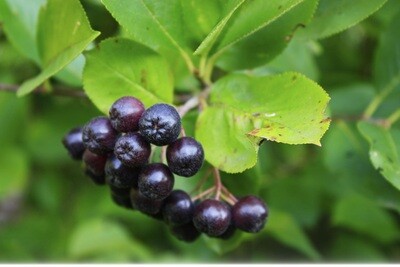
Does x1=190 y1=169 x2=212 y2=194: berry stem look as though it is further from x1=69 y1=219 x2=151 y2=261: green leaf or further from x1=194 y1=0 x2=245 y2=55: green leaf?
x1=69 y1=219 x2=151 y2=261: green leaf

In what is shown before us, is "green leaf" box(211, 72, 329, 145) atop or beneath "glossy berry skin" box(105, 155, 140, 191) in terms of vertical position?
beneath

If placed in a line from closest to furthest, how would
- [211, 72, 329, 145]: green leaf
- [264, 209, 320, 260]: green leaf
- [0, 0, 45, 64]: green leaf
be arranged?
[211, 72, 329, 145]: green leaf
[0, 0, 45, 64]: green leaf
[264, 209, 320, 260]: green leaf

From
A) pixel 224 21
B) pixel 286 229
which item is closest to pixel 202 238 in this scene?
pixel 286 229

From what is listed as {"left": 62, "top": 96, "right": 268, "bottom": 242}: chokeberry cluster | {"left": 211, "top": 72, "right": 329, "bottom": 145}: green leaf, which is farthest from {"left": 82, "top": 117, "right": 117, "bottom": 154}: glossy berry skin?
{"left": 211, "top": 72, "right": 329, "bottom": 145}: green leaf

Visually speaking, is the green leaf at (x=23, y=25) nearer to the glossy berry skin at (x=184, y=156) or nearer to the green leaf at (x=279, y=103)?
the green leaf at (x=279, y=103)

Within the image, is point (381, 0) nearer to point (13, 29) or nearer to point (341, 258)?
point (13, 29)

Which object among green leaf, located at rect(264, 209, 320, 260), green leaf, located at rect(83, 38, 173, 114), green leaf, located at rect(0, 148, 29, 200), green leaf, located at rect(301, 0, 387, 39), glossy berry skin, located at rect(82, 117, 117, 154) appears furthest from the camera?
green leaf, located at rect(0, 148, 29, 200)

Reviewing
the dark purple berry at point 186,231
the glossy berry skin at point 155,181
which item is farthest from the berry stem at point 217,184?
the glossy berry skin at point 155,181
